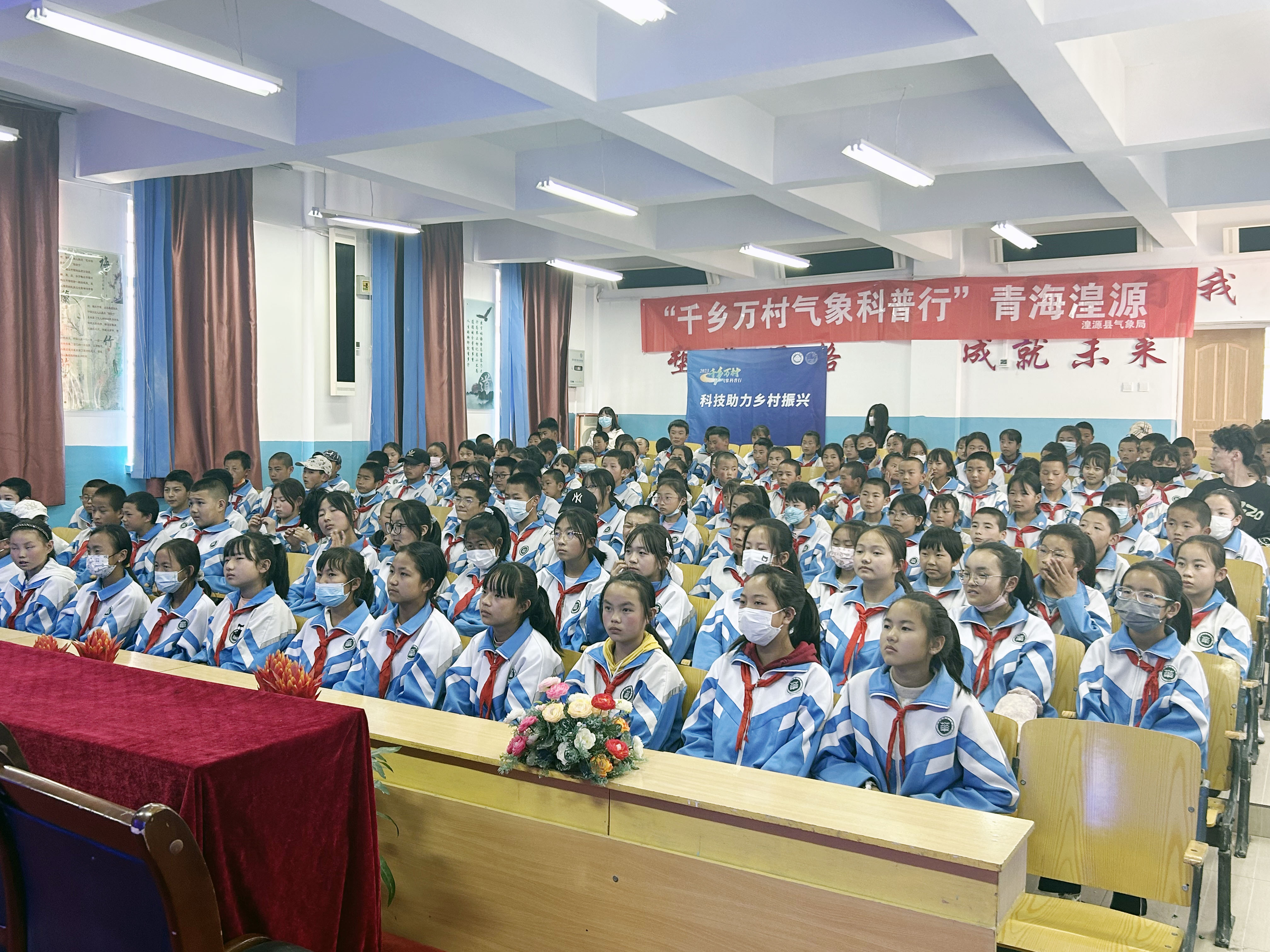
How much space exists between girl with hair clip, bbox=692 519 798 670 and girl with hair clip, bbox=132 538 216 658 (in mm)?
2111

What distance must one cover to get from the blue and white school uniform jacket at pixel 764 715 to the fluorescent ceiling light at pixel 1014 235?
648 centimetres

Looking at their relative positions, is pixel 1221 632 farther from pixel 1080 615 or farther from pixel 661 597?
pixel 661 597

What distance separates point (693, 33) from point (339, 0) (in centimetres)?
176

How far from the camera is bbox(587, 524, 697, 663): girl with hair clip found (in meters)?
3.97

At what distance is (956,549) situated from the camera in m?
3.98

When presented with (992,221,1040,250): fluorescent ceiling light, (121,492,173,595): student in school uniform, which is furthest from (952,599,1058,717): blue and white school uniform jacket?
(992,221,1040,250): fluorescent ceiling light

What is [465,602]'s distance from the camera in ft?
14.6

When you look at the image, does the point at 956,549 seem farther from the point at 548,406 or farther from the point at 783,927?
the point at 548,406

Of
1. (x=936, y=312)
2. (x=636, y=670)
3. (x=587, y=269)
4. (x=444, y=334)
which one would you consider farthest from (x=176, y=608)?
(x=936, y=312)

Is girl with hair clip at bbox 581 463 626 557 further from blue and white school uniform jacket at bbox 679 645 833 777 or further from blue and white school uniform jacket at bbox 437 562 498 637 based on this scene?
blue and white school uniform jacket at bbox 679 645 833 777

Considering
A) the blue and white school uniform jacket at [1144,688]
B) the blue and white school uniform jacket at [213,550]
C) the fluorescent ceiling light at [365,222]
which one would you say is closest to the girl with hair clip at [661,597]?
the blue and white school uniform jacket at [1144,688]

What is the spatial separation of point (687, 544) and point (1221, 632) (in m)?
3.03

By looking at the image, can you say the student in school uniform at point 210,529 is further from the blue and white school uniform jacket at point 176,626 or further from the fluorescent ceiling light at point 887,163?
the fluorescent ceiling light at point 887,163

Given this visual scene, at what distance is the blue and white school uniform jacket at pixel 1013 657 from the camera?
3.23 meters
